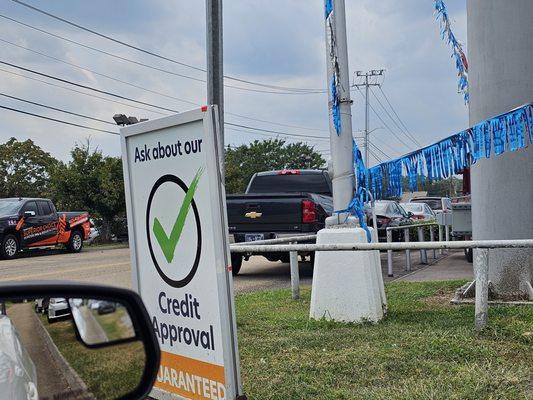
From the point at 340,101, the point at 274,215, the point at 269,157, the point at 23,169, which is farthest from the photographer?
the point at 269,157

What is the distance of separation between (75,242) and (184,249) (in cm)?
2131

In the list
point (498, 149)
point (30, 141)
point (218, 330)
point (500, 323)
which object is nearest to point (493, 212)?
point (498, 149)

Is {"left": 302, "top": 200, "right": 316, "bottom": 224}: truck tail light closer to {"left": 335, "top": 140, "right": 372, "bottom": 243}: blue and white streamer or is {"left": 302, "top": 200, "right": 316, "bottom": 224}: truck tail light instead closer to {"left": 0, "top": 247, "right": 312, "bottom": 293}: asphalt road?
{"left": 0, "top": 247, "right": 312, "bottom": 293}: asphalt road

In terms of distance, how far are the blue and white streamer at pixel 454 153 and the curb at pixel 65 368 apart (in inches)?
206

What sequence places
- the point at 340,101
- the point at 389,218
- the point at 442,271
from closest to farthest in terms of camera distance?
the point at 340,101
the point at 442,271
the point at 389,218

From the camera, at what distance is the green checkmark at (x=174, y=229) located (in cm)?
370

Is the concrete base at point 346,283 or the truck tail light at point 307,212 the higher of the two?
the truck tail light at point 307,212

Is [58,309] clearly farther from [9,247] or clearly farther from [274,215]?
[9,247]

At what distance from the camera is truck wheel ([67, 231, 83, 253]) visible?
23609 mm

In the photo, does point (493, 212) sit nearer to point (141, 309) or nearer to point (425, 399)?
point (425, 399)

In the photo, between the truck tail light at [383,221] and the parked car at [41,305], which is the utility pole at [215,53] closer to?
Result: the parked car at [41,305]

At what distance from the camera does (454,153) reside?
250 inches

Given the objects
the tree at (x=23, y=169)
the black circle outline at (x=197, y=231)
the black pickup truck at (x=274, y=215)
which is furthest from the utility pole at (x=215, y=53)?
the tree at (x=23, y=169)

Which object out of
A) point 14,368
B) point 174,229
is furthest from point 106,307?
point 174,229
